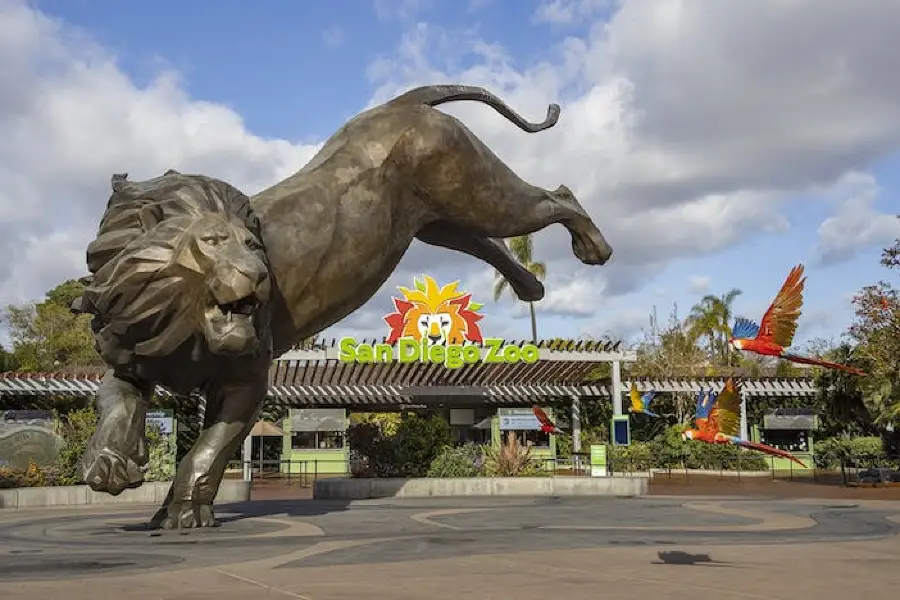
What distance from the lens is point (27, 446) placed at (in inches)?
567

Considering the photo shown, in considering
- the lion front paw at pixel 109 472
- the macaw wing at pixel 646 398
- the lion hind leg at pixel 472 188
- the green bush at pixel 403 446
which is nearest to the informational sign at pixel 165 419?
the green bush at pixel 403 446

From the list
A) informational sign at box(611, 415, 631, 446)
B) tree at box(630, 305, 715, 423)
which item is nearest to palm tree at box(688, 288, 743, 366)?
tree at box(630, 305, 715, 423)

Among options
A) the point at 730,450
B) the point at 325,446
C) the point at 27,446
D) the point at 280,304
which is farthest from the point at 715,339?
the point at 280,304

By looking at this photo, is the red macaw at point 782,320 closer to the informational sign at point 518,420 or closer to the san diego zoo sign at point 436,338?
the san diego zoo sign at point 436,338

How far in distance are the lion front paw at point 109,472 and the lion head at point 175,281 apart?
76cm

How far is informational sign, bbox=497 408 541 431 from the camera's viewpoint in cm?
3225

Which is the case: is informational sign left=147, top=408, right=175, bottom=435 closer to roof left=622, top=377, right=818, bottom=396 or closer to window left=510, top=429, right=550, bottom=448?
window left=510, top=429, right=550, bottom=448

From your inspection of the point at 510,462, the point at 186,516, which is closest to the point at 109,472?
the point at 186,516

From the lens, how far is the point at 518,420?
1278 inches

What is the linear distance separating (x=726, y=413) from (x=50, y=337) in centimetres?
3761

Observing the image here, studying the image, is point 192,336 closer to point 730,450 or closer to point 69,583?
point 69,583

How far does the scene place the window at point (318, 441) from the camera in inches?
1326

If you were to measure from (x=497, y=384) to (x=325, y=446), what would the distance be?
7.14 meters

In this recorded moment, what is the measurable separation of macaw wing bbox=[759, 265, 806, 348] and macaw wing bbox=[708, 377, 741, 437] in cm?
187
